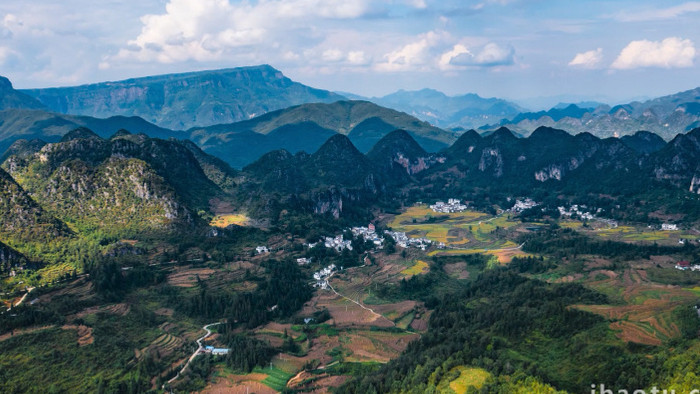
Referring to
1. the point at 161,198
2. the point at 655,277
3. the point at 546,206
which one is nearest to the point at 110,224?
the point at 161,198

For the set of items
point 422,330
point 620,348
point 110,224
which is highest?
point 110,224

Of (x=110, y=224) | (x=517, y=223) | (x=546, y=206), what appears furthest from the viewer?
(x=546, y=206)

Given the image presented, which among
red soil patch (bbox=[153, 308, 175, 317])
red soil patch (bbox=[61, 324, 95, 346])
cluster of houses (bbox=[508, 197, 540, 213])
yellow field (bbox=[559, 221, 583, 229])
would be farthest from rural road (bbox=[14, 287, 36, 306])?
cluster of houses (bbox=[508, 197, 540, 213])

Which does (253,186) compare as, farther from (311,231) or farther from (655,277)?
(655,277)

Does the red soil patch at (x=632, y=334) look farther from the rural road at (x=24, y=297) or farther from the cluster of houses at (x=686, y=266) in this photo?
the rural road at (x=24, y=297)

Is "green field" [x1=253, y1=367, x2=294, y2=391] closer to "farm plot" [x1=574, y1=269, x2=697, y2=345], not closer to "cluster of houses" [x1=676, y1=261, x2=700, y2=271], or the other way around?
"farm plot" [x1=574, y1=269, x2=697, y2=345]

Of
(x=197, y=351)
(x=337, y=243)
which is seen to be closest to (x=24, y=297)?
(x=197, y=351)

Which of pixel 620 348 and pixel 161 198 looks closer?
A: pixel 620 348
